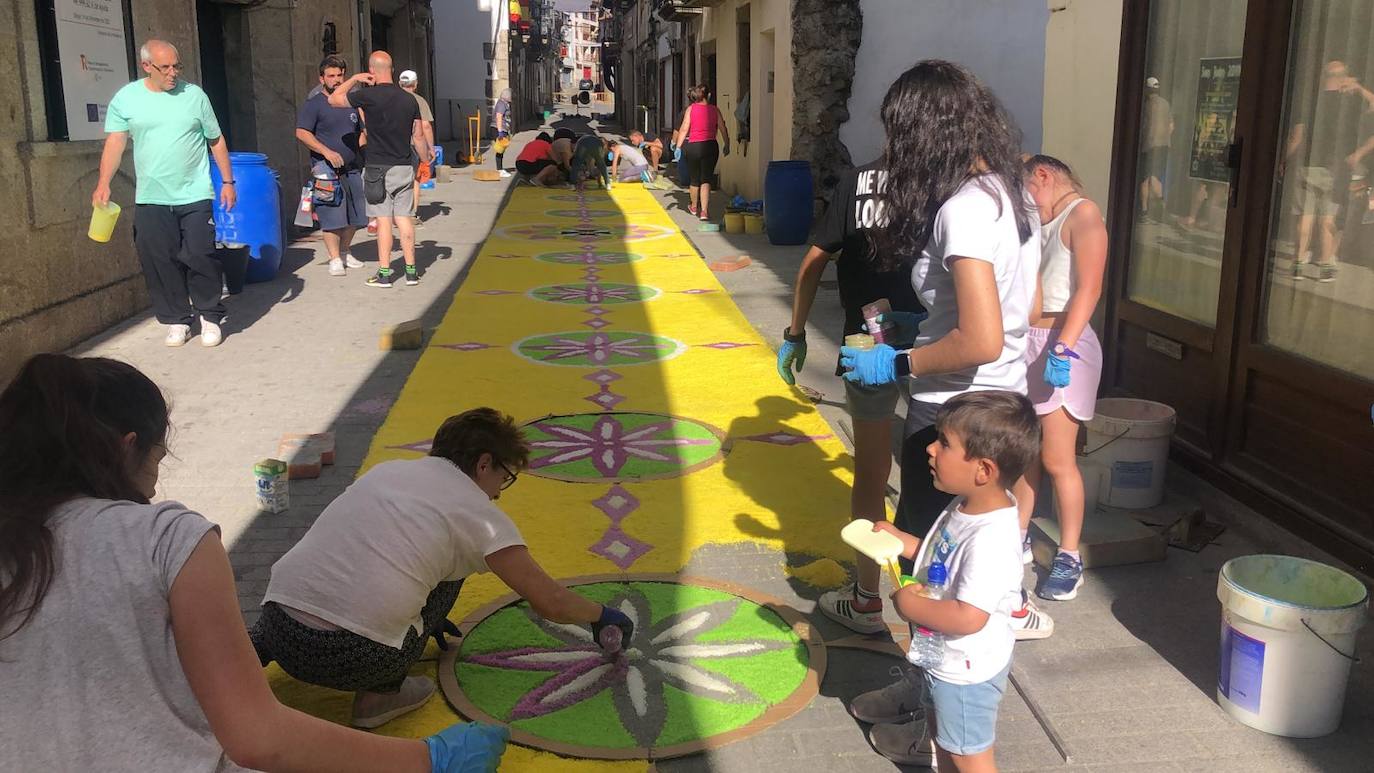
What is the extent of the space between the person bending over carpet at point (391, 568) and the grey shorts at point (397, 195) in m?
7.02

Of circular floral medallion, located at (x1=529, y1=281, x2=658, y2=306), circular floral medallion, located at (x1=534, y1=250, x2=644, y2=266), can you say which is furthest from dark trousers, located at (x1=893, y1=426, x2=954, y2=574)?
circular floral medallion, located at (x1=534, y1=250, x2=644, y2=266)

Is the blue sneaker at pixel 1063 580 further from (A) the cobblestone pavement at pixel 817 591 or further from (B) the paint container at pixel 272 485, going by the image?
(B) the paint container at pixel 272 485

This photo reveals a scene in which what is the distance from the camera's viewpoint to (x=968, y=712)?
270 cm

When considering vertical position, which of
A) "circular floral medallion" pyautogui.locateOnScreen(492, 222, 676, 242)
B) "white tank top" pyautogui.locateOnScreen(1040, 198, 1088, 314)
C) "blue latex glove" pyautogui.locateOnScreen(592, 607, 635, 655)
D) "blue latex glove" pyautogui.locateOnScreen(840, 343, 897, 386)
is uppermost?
"white tank top" pyautogui.locateOnScreen(1040, 198, 1088, 314)

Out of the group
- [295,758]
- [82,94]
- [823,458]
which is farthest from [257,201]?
[295,758]

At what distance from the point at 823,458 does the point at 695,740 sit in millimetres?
2622

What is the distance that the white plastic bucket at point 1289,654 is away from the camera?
3.16 metres

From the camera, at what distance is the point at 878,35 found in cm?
1409

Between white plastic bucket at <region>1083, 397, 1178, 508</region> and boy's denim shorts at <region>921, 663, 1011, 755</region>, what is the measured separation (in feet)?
8.06

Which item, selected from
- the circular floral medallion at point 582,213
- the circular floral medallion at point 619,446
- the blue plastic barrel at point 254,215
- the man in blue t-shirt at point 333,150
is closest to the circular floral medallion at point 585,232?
the circular floral medallion at point 582,213

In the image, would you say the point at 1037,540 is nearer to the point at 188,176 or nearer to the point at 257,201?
the point at 188,176

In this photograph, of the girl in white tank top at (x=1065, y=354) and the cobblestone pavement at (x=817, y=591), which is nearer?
the cobblestone pavement at (x=817, y=591)

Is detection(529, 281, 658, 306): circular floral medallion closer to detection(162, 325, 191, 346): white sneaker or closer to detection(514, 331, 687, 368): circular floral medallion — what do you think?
detection(514, 331, 687, 368): circular floral medallion

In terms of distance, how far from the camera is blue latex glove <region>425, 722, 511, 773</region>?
254 cm
